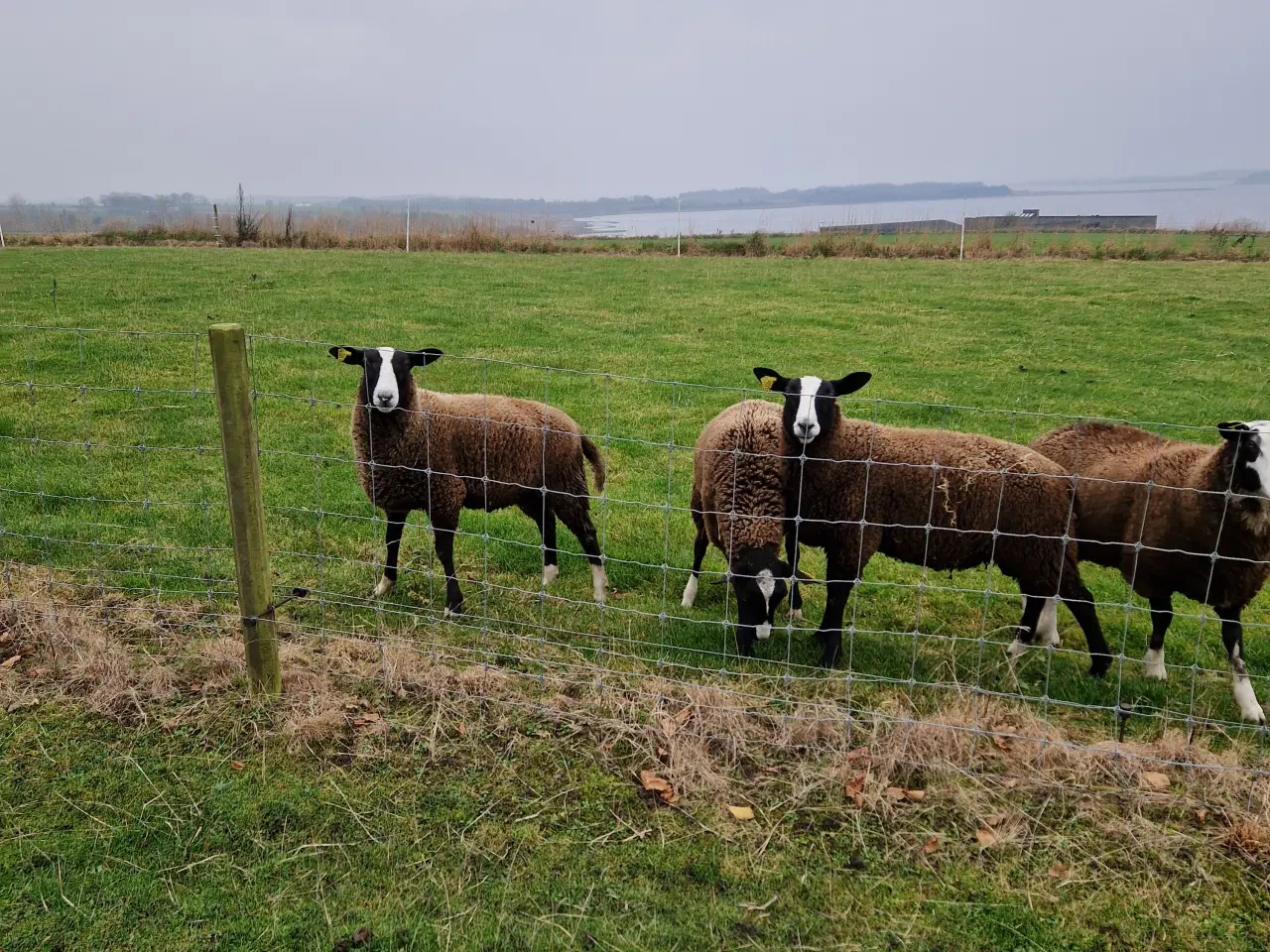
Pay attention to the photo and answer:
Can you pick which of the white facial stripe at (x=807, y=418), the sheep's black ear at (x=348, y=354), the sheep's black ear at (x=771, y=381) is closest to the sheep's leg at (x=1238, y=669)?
the white facial stripe at (x=807, y=418)

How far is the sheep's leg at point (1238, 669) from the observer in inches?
193

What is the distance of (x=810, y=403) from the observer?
5.31 meters

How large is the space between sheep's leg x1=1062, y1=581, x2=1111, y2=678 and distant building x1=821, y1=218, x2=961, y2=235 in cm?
2696

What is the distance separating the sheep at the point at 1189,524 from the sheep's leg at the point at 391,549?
13.8 ft

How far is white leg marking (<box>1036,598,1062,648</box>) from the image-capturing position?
5.56m

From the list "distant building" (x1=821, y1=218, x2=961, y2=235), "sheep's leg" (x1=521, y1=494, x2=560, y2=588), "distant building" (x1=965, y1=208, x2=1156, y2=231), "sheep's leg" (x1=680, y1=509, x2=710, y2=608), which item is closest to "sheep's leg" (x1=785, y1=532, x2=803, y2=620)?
"sheep's leg" (x1=680, y1=509, x2=710, y2=608)

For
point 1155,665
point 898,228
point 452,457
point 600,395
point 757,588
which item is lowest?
point 1155,665

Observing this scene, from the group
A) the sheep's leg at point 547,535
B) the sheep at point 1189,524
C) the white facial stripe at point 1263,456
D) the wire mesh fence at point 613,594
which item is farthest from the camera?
the sheep's leg at point 547,535

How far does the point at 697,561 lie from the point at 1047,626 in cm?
225

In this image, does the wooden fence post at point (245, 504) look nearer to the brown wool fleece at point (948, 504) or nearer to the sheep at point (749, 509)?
the sheep at point (749, 509)

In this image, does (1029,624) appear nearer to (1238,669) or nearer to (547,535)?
(1238,669)

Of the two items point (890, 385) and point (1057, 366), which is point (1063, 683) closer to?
point (890, 385)

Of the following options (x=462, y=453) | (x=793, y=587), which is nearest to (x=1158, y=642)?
(x=793, y=587)

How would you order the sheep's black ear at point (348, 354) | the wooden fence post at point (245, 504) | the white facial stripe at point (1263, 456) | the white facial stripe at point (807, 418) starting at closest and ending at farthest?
the wooden fence post at point (245, 504)
the white facial stripe at point (1263, 456)
the white facial stripe at point (807, 418)
the sheep's black ear at point (348, 354)
